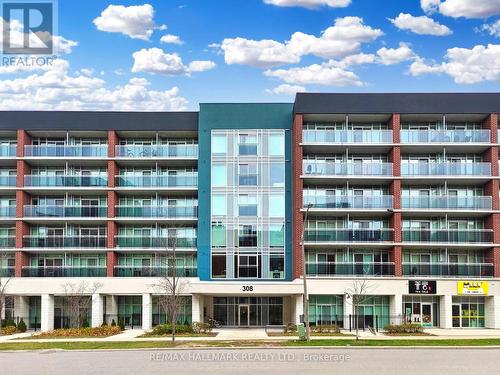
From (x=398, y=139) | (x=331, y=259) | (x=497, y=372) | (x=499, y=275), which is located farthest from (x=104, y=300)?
(x=497, y=372)

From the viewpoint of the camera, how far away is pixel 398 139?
168ft

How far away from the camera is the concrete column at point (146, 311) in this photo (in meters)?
51.2

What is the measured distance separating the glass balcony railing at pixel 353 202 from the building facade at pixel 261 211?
0.10 m

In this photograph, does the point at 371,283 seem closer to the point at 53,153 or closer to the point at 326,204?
the point at 326,204

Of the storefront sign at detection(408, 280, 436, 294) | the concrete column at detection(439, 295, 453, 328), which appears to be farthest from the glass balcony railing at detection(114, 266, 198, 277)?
the concrete column at detection(439, 295, 453, 328)

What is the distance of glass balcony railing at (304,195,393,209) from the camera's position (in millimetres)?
51438

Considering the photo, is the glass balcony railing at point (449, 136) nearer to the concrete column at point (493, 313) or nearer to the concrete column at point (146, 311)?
the concrete column at point (493, 313)

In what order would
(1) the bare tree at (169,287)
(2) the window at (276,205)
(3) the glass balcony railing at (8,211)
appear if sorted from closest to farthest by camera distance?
(1) the bare tree at (169,287) → (2) the window at (276,205) → (3) the glass balcony railing at (8,211)

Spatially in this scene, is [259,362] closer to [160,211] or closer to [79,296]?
[79,296]

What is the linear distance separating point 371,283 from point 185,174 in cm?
1664

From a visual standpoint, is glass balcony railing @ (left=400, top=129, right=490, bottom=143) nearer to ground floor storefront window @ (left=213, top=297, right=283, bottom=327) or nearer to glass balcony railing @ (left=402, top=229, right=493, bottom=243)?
glass balcony railing @ (left=402, top=229, right=493, bottom=243)

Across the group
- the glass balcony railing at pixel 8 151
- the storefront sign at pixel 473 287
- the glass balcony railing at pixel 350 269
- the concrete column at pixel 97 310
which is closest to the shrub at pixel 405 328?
the storefront sign at pixel 473 287

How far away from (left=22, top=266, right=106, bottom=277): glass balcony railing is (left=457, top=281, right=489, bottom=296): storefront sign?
26.6m

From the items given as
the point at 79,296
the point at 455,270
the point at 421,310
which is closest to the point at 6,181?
the point at 79,296
